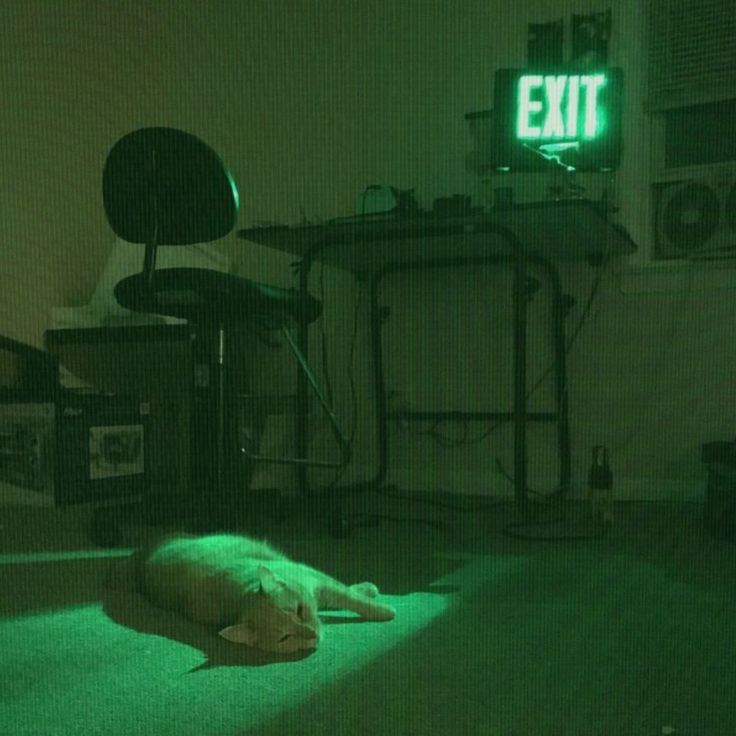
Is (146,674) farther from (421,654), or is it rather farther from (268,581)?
(421,654)

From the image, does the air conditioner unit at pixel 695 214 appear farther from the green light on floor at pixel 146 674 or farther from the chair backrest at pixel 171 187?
the green light on floor at pixel 146 674

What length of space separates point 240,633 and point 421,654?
0.71ft

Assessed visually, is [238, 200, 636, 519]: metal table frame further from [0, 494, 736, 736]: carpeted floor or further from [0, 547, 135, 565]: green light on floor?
[0, 547, 135, 565]: green light on floor

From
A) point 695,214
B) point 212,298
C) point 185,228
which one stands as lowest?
point 212,298

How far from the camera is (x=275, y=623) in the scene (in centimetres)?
94

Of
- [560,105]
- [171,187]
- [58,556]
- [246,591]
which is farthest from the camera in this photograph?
[560,105]

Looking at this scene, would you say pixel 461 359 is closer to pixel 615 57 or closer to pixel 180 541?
pixel 615 57

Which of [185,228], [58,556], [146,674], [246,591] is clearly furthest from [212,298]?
[146,674]

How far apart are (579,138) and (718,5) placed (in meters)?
0.58

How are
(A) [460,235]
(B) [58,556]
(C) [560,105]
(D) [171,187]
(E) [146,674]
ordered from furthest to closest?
(C) [560,105] < (A) [460,235] < (D) [171,187] < (B) [58,556] < (E) [146,674]

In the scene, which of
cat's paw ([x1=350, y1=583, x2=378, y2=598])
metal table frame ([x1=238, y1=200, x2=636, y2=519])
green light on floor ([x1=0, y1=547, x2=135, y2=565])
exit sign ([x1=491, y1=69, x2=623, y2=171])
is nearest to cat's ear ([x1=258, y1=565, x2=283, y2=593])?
cat's paw ([x1=350, y1=583, x2=378, y2=598])

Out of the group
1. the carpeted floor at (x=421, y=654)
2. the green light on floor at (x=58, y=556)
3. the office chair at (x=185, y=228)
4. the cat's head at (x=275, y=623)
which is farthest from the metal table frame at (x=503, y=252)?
the cat's head at (x=275, y=623)

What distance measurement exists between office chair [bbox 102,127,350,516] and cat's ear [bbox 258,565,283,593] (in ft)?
2.39

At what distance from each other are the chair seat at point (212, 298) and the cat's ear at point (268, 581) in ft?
2.49
